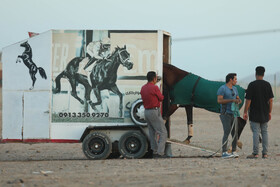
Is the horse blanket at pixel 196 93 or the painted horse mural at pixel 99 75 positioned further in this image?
the horse blanket at pixel 196 93

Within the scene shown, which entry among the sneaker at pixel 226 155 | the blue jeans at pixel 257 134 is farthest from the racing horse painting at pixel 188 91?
the sneaker at pixel 226 155

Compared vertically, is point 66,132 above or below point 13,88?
below

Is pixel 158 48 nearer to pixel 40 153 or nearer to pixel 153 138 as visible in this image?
pixel 153 138

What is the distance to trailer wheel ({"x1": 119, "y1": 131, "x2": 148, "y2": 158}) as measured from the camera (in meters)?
12.5

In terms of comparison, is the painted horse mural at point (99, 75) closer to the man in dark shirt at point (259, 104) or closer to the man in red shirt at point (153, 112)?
the man in red shirt at point (153, 112)

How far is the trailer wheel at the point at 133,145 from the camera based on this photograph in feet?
41.1

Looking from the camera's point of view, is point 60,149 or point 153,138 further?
point 60,149

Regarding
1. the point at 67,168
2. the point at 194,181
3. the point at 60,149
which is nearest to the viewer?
the point at 194,181

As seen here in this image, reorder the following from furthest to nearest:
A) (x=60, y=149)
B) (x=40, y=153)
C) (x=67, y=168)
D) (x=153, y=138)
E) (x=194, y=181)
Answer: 1. (x=60, y=149)
2. (x=40, y=153)
3. (x=153, y=138)
4. (x=67, y=168)
5. (x=194, y=181)

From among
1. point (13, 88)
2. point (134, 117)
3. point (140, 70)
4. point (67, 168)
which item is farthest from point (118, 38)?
point (67, 168)

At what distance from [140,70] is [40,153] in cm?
449

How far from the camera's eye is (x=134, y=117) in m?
12.5

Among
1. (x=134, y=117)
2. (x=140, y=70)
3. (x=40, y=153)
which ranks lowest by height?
(x=40, y=153)

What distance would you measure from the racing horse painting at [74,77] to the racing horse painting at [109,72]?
0.14 m
